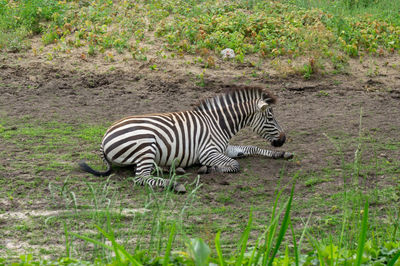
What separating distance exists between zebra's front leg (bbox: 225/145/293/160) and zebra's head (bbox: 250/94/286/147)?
0.65 feet

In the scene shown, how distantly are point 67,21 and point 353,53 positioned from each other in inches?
271

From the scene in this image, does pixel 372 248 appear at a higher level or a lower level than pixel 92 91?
higher

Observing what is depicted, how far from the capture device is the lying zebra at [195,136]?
21.5ft

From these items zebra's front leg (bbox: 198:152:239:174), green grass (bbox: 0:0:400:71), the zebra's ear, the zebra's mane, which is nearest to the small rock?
green grass (bbox: 0:0:400:71)

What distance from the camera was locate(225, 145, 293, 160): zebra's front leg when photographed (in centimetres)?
736

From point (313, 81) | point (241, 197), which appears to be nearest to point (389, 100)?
point (313, 81)

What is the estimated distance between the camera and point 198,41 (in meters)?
12.0

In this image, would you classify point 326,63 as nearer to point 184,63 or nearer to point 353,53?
point 353,53

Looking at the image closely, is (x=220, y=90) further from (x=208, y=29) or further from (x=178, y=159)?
(x=178, y=159)

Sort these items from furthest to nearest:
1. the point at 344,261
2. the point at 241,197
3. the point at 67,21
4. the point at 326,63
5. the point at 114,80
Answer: the point at 67,21, the point at 326,63, the point at 114,80, the point at 241,197, the point at 344,261

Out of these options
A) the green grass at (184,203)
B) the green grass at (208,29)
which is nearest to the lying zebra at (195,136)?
the green grass at (184,203)

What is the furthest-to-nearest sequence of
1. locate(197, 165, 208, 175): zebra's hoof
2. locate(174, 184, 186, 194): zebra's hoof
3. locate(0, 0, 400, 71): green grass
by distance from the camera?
1. locate(0, 0, 400, 71): green grass
2. locate(197, 165, 208, 175): zebra's hoof
3. locate(174, 184, 186, 194): zebra's hoof

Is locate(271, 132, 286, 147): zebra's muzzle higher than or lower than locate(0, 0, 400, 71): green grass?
lower

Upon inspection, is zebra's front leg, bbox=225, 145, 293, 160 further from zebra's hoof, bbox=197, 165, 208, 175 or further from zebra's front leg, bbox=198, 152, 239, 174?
zebra's hoof, bbox=197, 165, 208, 175
